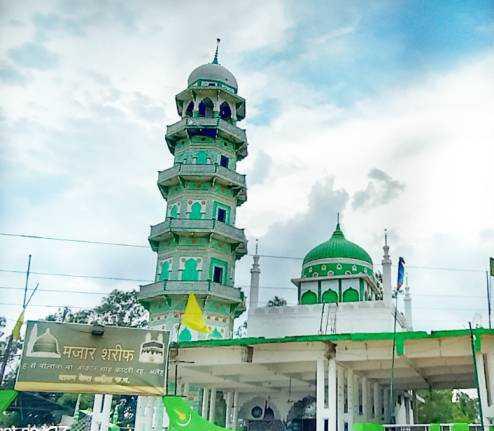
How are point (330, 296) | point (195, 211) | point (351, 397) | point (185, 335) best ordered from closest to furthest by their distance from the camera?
point (351, 397) < point (185, 335) < point (330, 296) < point (195, 211)

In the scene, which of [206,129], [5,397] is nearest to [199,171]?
[206,129]

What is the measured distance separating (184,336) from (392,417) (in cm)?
1162

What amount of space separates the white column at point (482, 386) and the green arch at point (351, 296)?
1558cm

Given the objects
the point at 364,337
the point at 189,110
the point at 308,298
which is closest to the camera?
the point at 364,337

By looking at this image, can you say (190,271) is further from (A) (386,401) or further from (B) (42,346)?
→ (B) (42,346)

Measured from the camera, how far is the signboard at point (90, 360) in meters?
17.9

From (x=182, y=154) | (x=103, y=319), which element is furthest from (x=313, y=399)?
(x=103, y=319)

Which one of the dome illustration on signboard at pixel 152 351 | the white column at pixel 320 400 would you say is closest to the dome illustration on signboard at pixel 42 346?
the dome illustration on signboard at pixel 152 351

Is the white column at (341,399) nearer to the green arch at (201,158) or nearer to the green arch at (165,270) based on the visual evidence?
the green arch at (165,270)

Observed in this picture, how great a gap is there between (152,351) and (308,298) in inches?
684

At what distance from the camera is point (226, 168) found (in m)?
35.7

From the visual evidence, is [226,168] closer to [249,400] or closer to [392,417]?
[249,400]

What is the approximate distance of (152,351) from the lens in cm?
1891

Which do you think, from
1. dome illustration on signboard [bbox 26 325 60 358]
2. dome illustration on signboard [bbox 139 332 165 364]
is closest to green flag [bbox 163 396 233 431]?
dome illustration on signboard [bbox 139 332 165 364]
